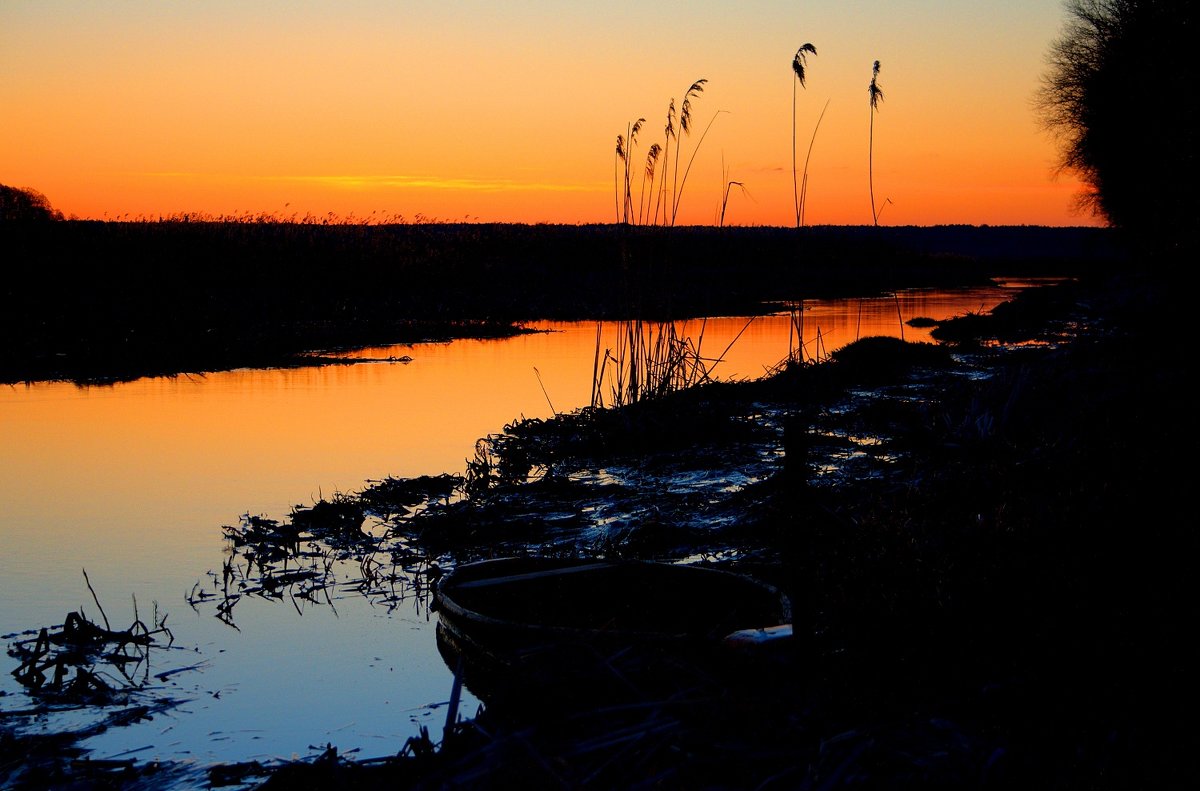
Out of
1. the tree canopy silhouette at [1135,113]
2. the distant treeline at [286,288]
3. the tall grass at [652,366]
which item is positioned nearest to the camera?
the tall grass at [652,366]

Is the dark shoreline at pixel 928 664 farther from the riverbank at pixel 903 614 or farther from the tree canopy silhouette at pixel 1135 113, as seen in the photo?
the tree canopy silhouette at pixel 1135 113

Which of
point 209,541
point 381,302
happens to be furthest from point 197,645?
point 381,302

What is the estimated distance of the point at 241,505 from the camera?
7.58 metres

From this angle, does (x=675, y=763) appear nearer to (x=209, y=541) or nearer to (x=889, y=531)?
(x=889, y=531)

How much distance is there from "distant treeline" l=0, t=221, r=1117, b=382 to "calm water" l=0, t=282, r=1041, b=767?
5.90 ft

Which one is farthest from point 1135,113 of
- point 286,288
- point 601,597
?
point 601,597

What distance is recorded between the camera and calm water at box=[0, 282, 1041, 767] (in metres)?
4.17

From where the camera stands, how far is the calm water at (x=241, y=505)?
13.7 feet

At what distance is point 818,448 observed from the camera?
901cm

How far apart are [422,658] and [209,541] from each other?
102 inches

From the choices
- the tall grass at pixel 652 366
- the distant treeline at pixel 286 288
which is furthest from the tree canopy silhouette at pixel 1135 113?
the tall grass at pixel 652 366

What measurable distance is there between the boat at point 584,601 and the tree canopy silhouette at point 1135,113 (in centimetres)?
2362

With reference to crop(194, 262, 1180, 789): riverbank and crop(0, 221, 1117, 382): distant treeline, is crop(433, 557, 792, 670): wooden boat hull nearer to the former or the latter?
crop(194, 262, 1180, 789): riverbank

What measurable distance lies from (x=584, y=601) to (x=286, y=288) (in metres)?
20.1
